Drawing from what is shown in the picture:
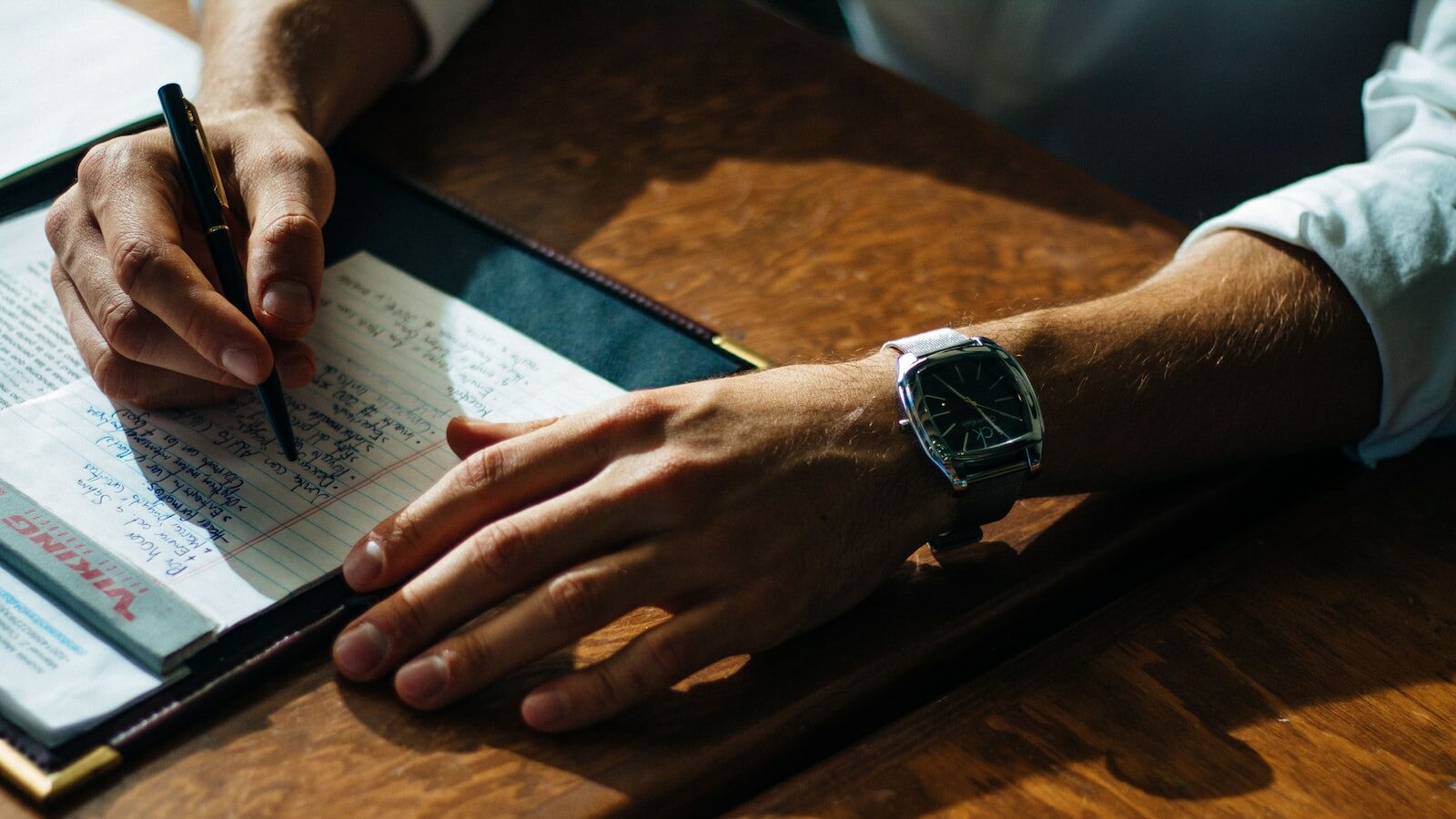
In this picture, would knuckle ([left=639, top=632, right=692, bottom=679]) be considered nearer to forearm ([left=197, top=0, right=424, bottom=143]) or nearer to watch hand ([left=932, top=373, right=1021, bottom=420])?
watch hand ([left=932, top=373, right=1021, bottom=420])

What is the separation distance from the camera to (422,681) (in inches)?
23.1

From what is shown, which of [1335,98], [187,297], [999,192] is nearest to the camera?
[187,297]

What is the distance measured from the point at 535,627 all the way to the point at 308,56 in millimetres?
700

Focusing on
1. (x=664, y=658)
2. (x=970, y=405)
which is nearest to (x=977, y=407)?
(x=970, y=405)

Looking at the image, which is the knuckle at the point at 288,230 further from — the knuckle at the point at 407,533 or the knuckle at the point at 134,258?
the knuckle at the point at 407,533

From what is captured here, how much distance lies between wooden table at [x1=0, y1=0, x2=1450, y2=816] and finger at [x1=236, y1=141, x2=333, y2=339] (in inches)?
7.9

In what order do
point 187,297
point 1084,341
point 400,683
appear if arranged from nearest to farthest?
point 400,683
point 187,297
point 1084,341

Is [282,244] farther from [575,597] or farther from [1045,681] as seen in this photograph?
[1045,681]

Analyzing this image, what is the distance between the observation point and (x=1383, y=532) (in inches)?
31.9

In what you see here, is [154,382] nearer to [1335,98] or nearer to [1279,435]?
[1279,435]

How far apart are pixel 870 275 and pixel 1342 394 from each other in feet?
1.28

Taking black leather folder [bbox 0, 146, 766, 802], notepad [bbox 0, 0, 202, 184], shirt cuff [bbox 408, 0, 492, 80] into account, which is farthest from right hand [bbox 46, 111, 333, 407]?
shirt cuff [bbox 408, 0, 492, 80]

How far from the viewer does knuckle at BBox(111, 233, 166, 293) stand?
71 centimetres

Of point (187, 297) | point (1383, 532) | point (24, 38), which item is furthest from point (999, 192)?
point (24, 38)
